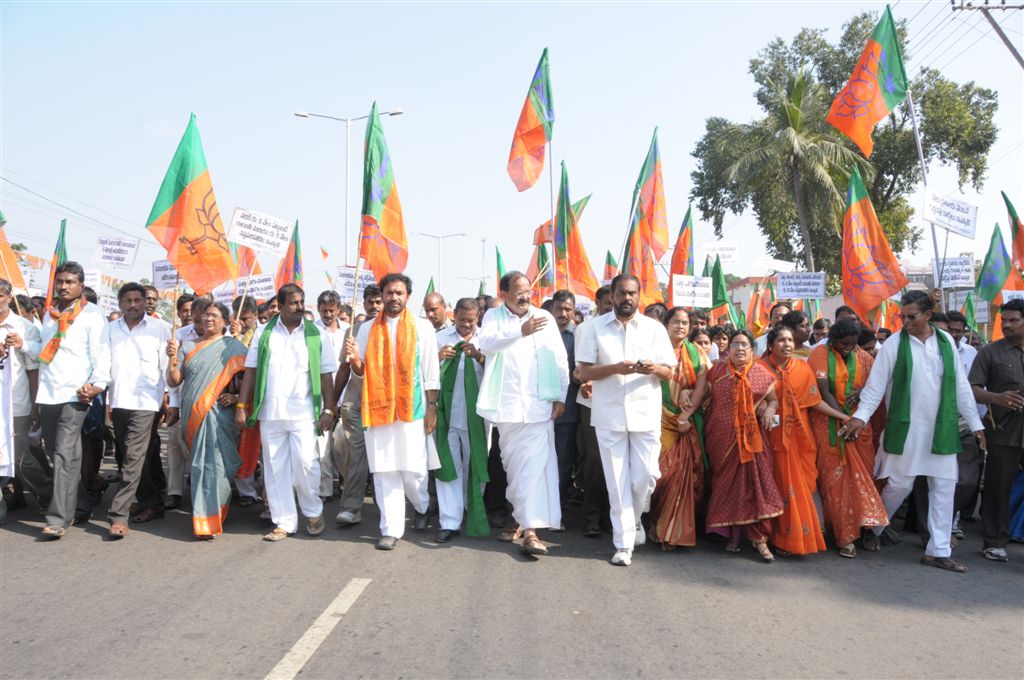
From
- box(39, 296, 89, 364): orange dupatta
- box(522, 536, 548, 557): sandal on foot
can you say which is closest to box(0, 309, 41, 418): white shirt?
box(39, 296, 89, 364): orange dupatta

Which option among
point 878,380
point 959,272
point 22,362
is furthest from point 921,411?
point 959,272

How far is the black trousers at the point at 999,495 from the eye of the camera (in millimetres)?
5566

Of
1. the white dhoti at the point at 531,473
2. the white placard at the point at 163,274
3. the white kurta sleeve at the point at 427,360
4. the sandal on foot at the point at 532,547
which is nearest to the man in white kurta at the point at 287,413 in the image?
the white kurta sleeve at the point at 427,360

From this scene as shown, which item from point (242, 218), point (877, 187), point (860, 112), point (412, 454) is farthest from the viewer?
point (877, 187)

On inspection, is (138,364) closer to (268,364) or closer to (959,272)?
(268,364)

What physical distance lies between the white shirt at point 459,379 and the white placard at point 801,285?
8103 millimetres

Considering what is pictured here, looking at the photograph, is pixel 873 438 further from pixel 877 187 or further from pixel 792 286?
pixel 877 187

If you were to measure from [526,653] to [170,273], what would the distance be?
31.0ft

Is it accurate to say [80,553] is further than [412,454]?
No

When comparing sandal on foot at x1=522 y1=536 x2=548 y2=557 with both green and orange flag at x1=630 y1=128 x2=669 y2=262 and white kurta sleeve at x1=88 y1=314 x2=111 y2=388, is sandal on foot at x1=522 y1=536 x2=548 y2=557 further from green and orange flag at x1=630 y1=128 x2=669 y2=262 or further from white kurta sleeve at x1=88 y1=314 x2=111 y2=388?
green and orange flag at x1=630 y1=128 x2=669 y2=262

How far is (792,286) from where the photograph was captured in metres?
12.9

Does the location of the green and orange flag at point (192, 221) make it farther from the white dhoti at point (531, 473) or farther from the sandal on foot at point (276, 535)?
the white dhoti at point (531, 473)

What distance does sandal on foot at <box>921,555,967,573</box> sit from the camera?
205 inches

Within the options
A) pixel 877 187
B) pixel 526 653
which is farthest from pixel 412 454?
pixel 877 187
